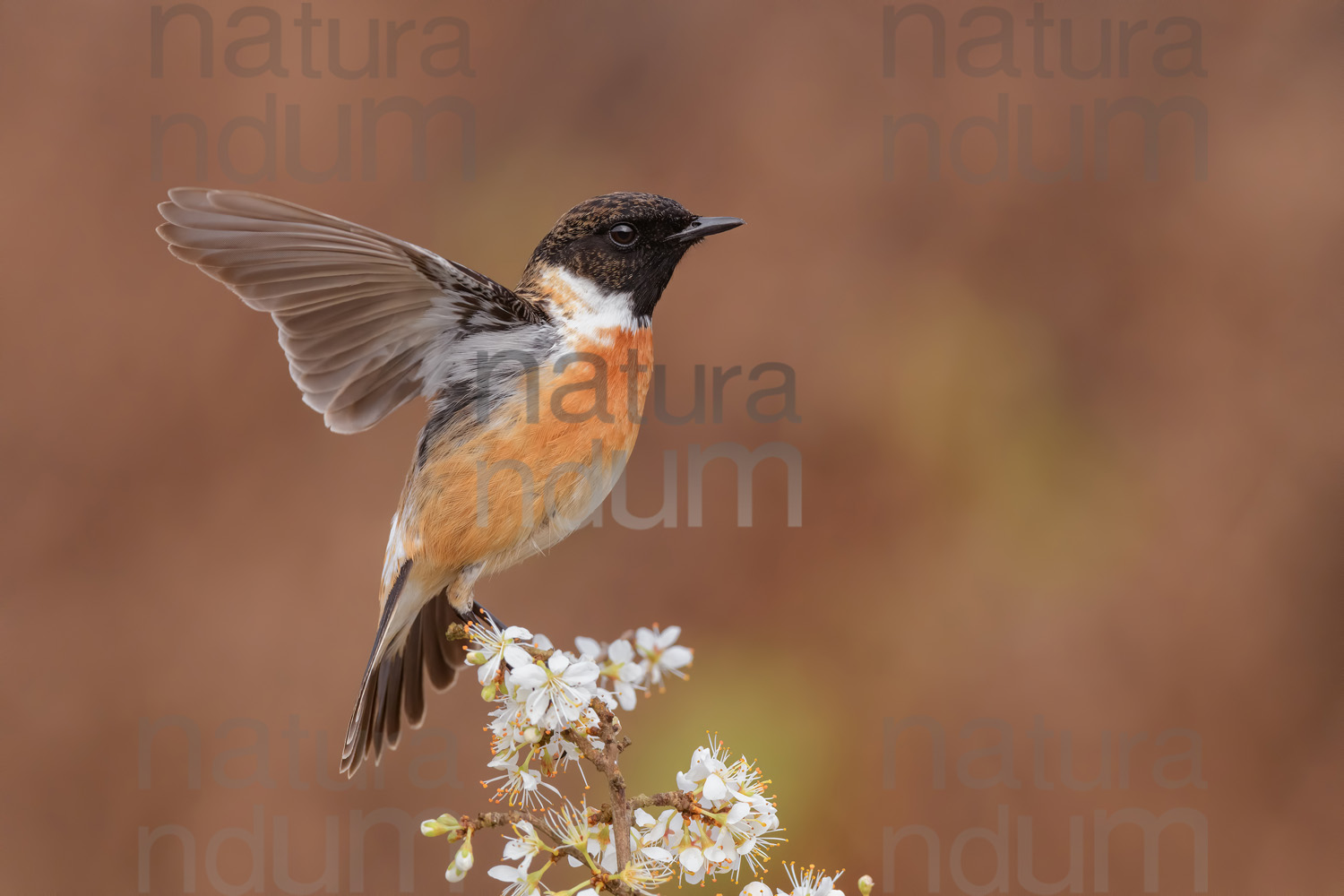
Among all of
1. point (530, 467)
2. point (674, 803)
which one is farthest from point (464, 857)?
point (530, 467)

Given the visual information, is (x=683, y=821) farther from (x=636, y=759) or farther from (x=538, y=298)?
(x=636, y=759)

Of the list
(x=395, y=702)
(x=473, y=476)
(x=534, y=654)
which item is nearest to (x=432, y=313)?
(x=473, y=476)

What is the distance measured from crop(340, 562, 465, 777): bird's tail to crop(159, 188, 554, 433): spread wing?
22.6 inches

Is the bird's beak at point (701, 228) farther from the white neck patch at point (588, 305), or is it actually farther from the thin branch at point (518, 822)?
the thin branch at point (518, 822)

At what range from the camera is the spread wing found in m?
2.17

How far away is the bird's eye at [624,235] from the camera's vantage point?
2744mm

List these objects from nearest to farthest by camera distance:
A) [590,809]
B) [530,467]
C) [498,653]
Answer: [590,809], [498,653], [530,467]

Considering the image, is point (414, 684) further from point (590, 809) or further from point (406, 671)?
point (590, 809)

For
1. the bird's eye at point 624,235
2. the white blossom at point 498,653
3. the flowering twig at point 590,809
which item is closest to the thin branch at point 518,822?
the flowering twig at point 590,809

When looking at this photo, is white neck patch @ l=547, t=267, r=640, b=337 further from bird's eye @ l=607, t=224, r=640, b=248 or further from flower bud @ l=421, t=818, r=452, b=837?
flower bud @ l=421, t=818, r=452, b=837

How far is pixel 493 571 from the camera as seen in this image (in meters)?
2.83

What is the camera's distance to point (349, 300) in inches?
96.3

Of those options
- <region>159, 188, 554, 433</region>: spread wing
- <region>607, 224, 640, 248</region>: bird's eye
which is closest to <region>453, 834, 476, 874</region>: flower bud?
<region>159, 188, 554, 433</region>: spread wing

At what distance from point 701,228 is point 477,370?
77cm
